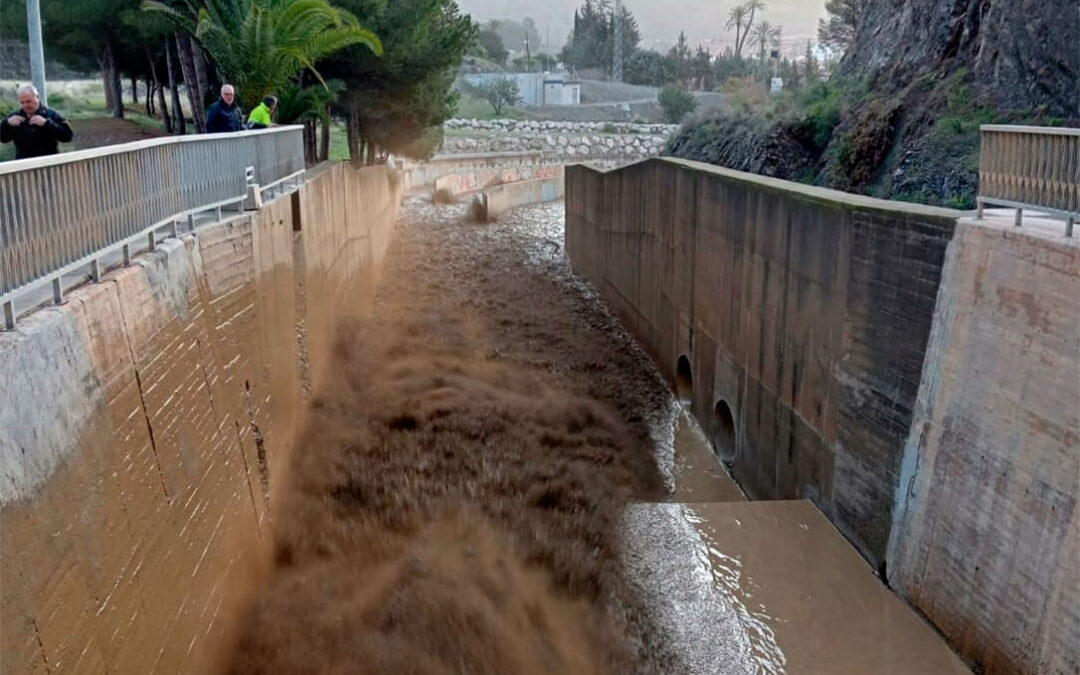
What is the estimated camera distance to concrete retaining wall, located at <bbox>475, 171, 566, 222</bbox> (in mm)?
35312

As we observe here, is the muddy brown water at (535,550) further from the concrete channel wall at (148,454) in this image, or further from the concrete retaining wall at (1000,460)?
the concrete channel wall at (148,454)

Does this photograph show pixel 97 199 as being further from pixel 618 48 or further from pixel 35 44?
pixel 618 48

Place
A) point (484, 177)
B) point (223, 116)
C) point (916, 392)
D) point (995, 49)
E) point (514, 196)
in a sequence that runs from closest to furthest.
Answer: point (916, 392), point (223, 116), point (995, 49), point (514, 196), point (484, 177)

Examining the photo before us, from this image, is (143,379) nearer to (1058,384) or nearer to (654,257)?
(1058,384)

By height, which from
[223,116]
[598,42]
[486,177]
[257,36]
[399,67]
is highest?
[598,42]

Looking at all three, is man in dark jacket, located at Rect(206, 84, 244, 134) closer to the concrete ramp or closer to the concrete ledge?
the concrete ramp

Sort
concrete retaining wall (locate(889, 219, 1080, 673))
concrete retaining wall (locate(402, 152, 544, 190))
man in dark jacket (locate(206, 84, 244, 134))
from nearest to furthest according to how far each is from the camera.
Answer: concrete retaining wall (locate(889, 219, 1080, 673)) → man in dark jacket (locate(206, 84, 244, 134)) → concrete retaining wall (locate(402, 152, 544, 190))

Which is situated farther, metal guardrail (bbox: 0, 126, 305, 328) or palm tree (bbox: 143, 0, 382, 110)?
palm tree (bbox: 143, 0, 382, 110)

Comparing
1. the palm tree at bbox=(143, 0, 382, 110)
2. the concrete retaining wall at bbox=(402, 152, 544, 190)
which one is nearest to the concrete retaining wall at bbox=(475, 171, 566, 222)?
the concrete retaining wall at bbox=(402, 152, 544, 190)

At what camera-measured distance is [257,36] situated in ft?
46.7

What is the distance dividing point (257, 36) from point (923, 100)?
10233 mm

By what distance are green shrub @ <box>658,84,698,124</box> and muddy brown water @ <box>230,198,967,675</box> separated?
209ft

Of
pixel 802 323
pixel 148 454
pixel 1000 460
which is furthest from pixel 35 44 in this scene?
pixel 1000 460

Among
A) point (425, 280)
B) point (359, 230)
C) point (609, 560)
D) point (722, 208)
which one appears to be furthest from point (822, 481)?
point (425, 280)
